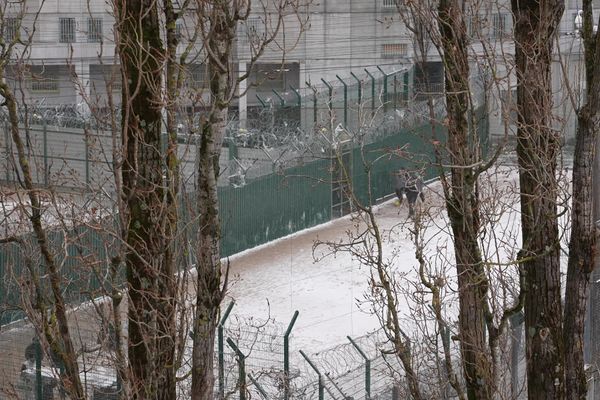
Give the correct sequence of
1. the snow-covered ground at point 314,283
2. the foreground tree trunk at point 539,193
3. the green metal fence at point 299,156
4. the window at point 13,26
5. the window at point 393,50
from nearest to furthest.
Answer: the foreground tree trunk at point 539,193 < the window at point 13,26 < the snow-covered ground at point 314,283 < the green metal fence at point 299,156 < the window at point 393,50

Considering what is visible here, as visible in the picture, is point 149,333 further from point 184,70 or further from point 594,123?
point 594,123

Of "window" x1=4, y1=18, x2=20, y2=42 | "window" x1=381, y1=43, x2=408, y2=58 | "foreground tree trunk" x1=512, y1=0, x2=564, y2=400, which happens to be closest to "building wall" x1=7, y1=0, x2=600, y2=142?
"window" x1=381, y1=43, x2=408, y2=58

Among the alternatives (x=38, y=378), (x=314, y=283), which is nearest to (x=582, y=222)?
(x=38, y=378)

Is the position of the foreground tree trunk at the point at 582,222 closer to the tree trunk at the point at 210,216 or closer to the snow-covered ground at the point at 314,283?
the tree trunk at the point at 210,216

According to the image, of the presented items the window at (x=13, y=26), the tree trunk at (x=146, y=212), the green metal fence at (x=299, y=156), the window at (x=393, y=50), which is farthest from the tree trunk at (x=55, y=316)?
the window at (x=393, y=50)

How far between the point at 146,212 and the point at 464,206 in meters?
1.93

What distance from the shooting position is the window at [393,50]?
67.0ft

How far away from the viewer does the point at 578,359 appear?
7.16 m

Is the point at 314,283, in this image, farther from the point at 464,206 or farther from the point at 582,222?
the point at 464,206

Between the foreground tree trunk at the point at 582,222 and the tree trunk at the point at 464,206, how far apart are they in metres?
0.59

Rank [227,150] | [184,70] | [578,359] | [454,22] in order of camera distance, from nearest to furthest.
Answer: [184,70], [454,22], [578,359], [227,150]

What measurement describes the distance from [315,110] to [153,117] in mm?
13317

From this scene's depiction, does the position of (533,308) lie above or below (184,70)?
below

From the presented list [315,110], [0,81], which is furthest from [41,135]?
[0,81]
